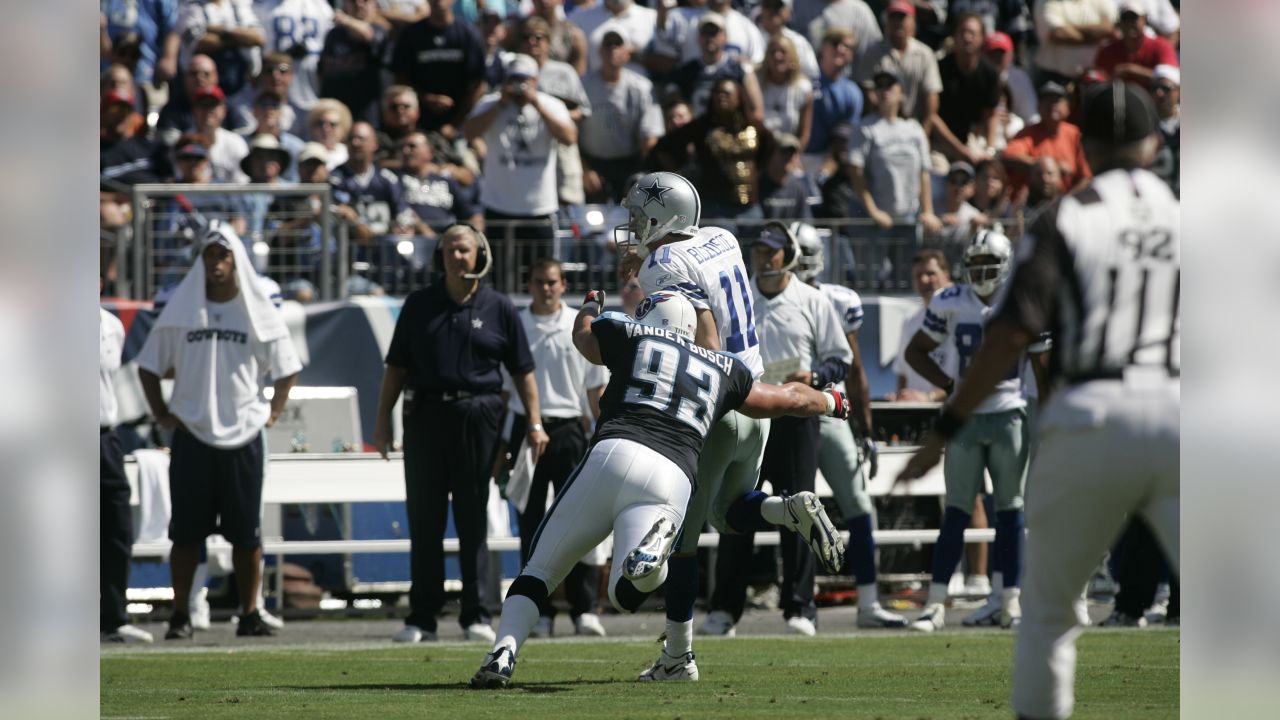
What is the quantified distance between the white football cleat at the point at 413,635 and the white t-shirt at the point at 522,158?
4.80 meters

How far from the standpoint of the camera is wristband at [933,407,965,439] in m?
5.13

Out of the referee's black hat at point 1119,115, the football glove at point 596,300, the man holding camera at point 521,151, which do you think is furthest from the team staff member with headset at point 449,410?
the referee's black hat at point 1119,115

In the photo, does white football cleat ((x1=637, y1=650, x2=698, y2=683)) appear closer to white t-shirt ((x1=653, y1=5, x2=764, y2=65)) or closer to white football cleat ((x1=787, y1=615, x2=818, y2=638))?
white football cleat ((x1=787, y1=615, x2=818, y2=638))

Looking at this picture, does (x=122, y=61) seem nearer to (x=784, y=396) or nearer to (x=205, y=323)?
(x=205, y=323)

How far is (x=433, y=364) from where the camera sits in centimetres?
1110

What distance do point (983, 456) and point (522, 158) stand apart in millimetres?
4960

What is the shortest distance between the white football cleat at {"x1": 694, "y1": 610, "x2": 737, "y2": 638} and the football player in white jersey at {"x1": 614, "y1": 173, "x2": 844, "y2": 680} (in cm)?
280

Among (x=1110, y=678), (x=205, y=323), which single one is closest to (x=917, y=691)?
(x=1110, y=678)

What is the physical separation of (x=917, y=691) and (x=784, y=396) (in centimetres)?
141

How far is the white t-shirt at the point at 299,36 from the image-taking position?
1689 cm

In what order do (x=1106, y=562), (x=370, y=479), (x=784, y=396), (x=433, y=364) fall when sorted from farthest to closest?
(x=1106, y=562) < (x=370, y=479) < (x=433, y=364) < (x=784, y=396)

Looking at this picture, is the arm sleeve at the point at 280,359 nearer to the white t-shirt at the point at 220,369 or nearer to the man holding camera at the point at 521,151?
the white t-shirt at the point at 220,369

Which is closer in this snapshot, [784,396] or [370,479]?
[784,396]

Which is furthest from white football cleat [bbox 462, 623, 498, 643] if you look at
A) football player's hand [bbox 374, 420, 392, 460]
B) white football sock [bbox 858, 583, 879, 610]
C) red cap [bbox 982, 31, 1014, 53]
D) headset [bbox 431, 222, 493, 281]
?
red cap [bbox 982, 31, 1014, 53]
